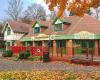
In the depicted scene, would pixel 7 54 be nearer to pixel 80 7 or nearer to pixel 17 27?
pixel 17 27

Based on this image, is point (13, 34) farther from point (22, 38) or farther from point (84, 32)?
point (84, 32)

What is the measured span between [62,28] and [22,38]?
1289cm

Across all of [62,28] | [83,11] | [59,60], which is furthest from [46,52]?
[83,11]

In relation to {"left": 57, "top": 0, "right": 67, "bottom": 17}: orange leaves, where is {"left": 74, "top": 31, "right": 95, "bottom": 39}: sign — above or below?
below

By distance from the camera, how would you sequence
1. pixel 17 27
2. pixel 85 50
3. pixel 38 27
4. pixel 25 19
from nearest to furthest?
pixel 85 50 → pixel 38 27 → pixel 17 27 → pixel 25 19

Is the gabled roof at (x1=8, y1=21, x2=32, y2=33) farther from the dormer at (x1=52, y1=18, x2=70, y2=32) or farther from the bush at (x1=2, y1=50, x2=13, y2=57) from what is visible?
the dormer at (x1=52, y1=18, x2=70, y2=32)

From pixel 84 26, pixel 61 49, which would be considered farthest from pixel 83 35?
pixel 61 49

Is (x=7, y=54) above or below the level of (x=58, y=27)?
below

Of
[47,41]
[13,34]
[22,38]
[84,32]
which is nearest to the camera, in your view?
[84,32]

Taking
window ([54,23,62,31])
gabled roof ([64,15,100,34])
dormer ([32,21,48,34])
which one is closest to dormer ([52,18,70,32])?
window ([54,23,62,31])

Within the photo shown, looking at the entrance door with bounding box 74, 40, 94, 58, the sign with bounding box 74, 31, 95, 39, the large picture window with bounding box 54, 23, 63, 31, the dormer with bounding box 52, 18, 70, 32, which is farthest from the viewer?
the large picture window with bounding box 54, 23, 63, 31

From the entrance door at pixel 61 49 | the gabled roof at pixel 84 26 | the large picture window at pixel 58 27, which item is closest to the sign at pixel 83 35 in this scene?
the gabled roof at pixel 84 26

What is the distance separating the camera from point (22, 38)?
57125mm

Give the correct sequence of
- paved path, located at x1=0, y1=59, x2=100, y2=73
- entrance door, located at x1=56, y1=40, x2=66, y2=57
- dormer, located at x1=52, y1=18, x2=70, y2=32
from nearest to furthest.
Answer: paved path, located at x1=0, y1=59, x2=100, y2=73
entrance door, located at x1=56, y1=40, x2=66, y2=57
dormer, located at x1=52, y1=18, x2=70, y2=32
